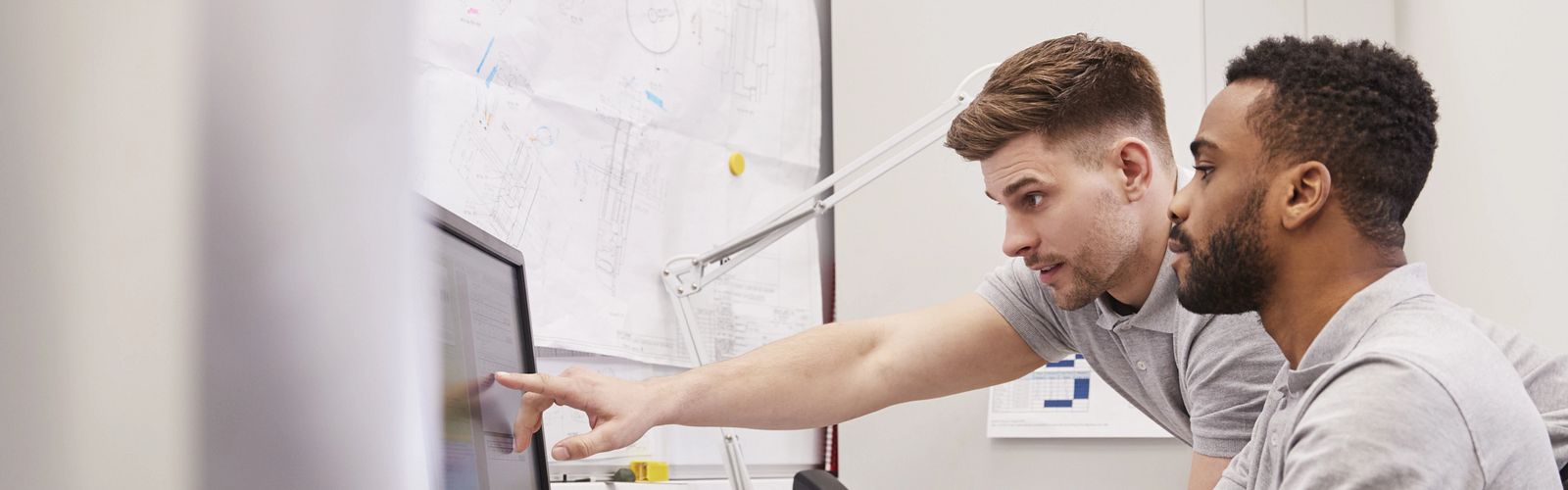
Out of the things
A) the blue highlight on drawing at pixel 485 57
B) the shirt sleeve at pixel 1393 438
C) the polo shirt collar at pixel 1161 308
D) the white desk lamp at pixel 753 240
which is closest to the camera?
the shirt sleeve at pixel 1393 438

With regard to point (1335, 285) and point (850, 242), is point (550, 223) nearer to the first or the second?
point (850, 242)

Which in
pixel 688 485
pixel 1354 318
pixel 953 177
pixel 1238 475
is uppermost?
pixel 953 177

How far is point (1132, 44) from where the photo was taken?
183 centimetres

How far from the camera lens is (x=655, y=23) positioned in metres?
1.65

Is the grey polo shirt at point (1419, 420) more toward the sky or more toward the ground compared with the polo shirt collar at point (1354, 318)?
more toward the ground

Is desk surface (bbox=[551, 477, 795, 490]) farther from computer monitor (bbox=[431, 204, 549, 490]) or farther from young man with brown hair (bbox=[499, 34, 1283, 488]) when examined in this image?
computer monitor (bbox=[431, 204, 549, 490])

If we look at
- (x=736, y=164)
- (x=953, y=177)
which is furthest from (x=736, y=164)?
(x=953, y=177)

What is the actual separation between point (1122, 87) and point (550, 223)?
69cm

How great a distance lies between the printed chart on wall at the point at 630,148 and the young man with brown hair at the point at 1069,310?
321mm

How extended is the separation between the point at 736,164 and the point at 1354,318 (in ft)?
3.93

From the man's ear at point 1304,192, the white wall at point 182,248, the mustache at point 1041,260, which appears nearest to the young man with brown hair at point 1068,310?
the mustache at point 1041,260

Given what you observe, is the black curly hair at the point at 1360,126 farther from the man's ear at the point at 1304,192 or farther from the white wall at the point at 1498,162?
the white wall at the point at 1498,162

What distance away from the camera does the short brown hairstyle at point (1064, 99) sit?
4.13ft

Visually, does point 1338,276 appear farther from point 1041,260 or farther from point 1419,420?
point 1041,260
